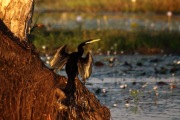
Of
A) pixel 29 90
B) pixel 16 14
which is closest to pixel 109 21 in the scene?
pixel 16 14

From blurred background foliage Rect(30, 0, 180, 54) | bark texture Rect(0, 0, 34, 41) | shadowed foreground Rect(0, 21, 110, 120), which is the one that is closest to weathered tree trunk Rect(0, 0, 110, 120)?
shadowed foreground Rect(0, 21, 110, 120)

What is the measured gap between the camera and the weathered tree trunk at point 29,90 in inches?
273

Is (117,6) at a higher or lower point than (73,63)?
higher

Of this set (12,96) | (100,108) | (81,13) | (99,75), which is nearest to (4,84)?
(12,96)

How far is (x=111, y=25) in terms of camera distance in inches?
808

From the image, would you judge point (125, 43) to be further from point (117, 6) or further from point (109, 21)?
point (117, 6)

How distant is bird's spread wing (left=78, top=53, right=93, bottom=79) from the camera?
746cm

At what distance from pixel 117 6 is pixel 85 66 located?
60.9 ft

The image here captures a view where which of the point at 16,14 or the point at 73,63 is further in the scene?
the point at 73,63

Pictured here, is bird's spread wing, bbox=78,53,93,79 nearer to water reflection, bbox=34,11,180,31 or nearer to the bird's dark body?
the bird's dark body

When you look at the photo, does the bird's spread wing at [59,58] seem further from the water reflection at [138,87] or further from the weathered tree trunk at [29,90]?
the water reflection at [138,87]

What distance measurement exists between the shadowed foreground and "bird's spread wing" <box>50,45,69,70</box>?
1.00ft

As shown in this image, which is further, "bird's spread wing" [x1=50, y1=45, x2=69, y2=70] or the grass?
the grass

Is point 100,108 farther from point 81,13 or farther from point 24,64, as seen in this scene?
point 81,13
